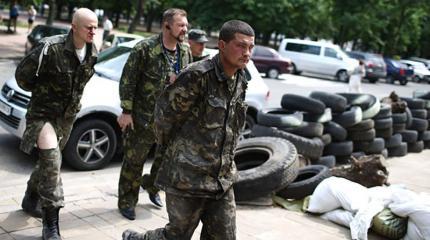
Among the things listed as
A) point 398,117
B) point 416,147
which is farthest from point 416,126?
point 398,117

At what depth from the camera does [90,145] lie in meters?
6.33

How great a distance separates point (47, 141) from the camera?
12.7 feet

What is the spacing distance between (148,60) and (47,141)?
1.17 m

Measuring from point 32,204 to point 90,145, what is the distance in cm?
195

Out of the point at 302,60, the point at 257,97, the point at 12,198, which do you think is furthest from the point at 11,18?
the point at 12,198

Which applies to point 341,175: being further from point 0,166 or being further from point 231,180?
point 0,166

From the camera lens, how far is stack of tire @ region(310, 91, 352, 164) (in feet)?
25.0

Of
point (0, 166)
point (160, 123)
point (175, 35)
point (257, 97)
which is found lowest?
point (0, 166)

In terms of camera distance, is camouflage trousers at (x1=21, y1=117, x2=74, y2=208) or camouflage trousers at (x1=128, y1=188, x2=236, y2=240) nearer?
camouflage trousers at (x1=128, y1=188, x2=236, y2=240)

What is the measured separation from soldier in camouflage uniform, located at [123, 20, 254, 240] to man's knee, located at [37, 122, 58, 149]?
1166 mm

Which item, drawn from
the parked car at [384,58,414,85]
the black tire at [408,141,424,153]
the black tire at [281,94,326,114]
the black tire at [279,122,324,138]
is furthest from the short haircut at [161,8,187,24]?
the parked car at [384,58,414,85]

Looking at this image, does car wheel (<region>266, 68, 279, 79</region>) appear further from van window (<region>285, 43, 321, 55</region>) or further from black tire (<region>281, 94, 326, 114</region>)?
black tire (<region>281, 94, 326, 114</region>)

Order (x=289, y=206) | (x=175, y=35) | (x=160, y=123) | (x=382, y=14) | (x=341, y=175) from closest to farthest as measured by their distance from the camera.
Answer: (x=160, y=123), (x=175, y=35), (x=289, y=206), (x=341, y=175), (x=382, y=14)

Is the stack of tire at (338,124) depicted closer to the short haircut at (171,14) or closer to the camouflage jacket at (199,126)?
the short haircut at (171,14)
